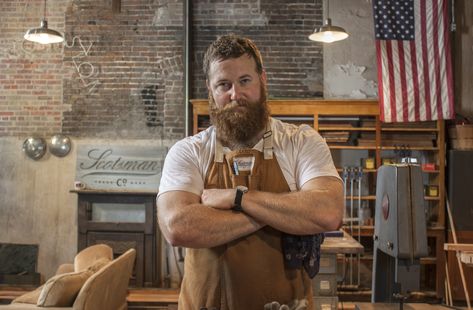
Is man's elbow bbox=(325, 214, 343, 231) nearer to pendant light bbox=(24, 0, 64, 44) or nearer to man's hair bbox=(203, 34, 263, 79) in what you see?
man's hair bbox=(203, 34, 263, 79)

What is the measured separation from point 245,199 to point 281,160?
20 cm

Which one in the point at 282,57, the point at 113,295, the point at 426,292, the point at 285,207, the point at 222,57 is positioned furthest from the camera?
the point at 282,57

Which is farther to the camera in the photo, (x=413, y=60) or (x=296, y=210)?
(x=413, y=60)

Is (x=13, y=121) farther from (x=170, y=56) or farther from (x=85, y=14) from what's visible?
(x=170, y=56)

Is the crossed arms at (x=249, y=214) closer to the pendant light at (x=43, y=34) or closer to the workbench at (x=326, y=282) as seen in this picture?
the workbench at (x=326, y=282)

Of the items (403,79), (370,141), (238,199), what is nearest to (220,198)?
(238,199)

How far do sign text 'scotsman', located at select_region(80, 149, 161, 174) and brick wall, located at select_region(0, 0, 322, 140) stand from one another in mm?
278

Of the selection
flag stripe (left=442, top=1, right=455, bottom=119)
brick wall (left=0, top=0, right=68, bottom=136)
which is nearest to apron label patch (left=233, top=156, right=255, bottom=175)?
flag stripe (left=442, top=1, right=455, bottom=119)

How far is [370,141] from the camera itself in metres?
6.23

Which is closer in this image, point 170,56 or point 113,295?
point 113,295

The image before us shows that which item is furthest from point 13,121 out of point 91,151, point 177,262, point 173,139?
point 177,262

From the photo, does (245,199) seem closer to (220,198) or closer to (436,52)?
(220,198)

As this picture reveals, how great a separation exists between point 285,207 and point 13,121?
20.6 ft

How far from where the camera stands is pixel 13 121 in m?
6.77
